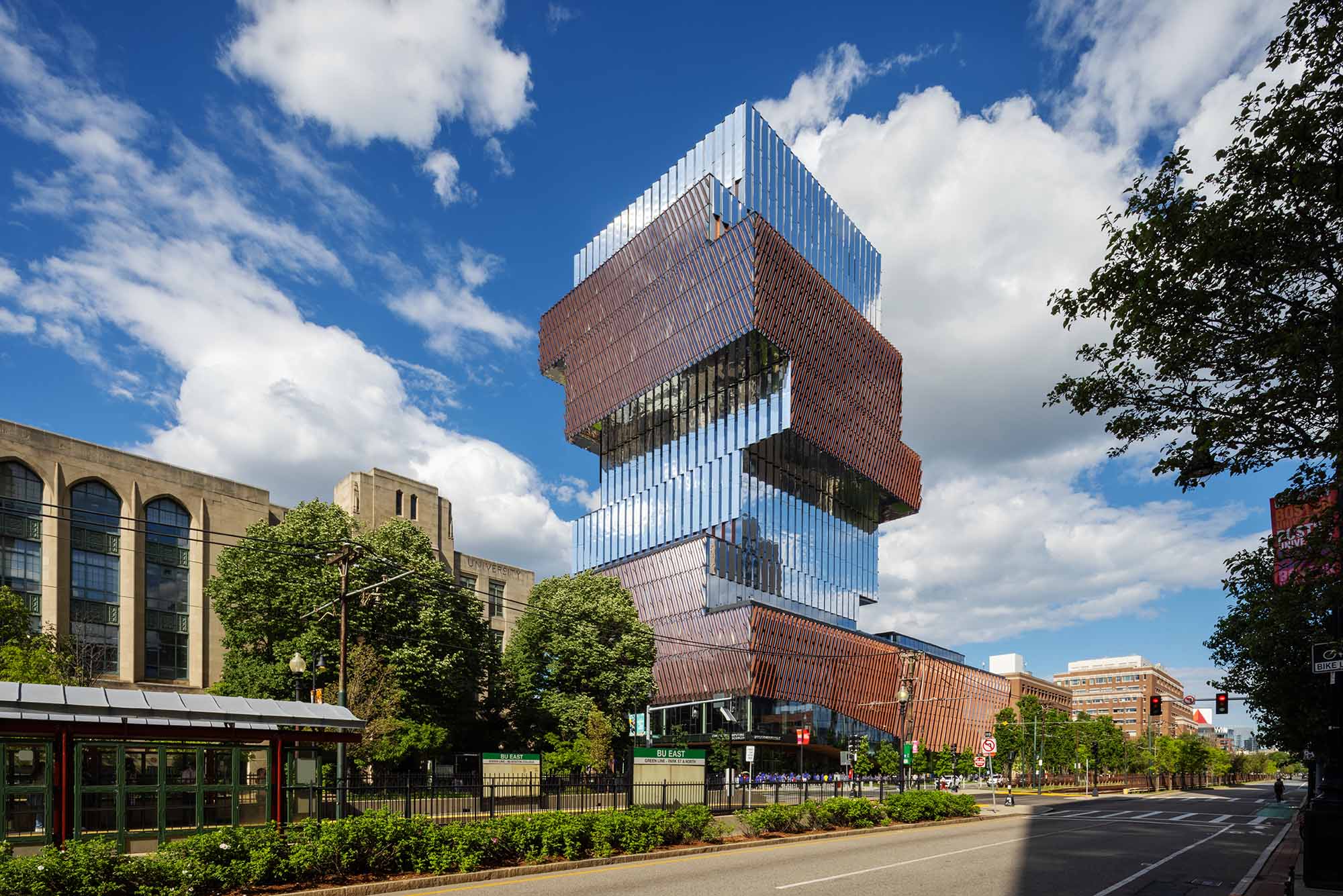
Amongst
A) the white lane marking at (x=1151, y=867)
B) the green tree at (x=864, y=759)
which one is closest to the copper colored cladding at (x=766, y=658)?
the green tree at (x=864, y=759)

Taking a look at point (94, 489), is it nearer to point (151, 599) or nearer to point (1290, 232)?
point (151, 599)

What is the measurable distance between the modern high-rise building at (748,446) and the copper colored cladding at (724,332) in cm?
28

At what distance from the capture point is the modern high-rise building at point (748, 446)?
84.6m

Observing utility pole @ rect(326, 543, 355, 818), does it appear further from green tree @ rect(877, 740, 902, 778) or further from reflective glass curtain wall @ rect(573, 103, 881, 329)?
reflective glass curtain wall @ rect(573, 103, 881, 329)

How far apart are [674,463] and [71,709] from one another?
86.7 meters

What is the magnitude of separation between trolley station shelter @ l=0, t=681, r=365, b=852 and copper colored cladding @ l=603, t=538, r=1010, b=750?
2379 inches

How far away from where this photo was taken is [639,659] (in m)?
61.1

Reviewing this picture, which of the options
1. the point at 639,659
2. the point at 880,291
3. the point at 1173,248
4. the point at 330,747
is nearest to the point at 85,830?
the point at 330,747

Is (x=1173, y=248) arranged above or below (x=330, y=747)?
above

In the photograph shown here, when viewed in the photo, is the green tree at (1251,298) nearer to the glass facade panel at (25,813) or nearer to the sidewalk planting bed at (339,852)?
the sidewalk planting bed at (339,852)

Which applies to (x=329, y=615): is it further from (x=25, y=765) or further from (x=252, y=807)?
(x=25, y=765)

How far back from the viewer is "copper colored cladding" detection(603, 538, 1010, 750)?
79.6 meters

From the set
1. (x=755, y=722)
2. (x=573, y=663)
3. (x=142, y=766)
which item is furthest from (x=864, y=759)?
(x=142, y=766)

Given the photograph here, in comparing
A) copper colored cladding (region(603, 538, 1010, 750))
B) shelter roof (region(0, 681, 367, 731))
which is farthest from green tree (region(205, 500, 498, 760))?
copper colored cladding (region(603, 538, 1010, 750))
